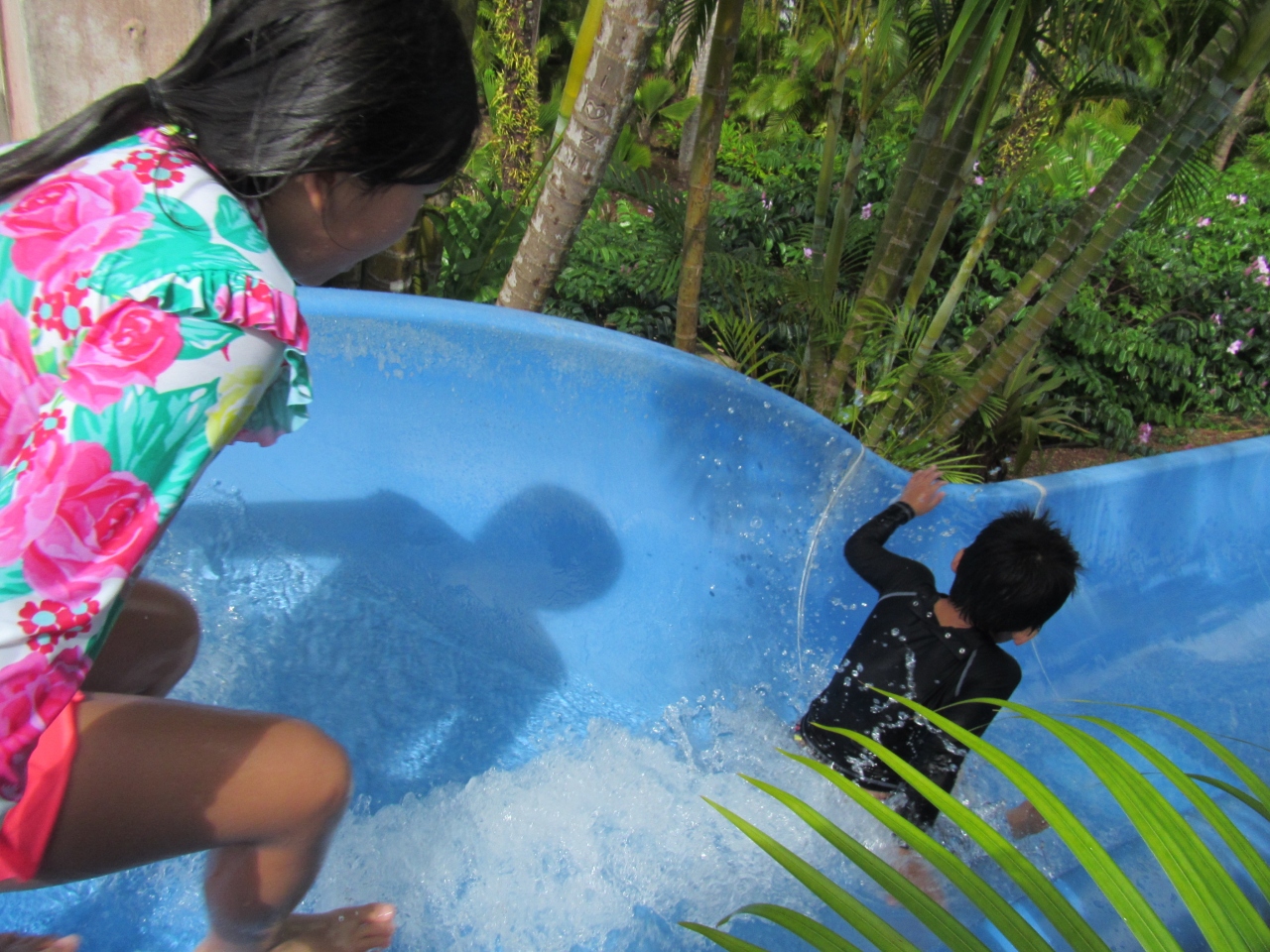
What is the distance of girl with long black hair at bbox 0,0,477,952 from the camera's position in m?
0.83

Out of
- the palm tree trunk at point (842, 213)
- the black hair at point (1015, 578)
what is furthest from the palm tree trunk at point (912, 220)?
the black hair at point (1015, 578)

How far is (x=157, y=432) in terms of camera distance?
0.84 m

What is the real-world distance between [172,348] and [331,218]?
0.34 metres

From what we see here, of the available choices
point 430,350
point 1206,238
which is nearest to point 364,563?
point 430,350

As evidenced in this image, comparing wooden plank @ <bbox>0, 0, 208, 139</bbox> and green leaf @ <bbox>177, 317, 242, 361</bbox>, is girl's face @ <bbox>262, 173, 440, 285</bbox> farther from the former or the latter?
wooden plank @ <bbox>0, 0, 208, 139</bbox>

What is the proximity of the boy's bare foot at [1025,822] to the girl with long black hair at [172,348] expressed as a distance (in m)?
1.69

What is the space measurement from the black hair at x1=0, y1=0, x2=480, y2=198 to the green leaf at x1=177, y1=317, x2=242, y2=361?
21cm

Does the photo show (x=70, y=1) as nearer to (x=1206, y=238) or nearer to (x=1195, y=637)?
(x=1195, y=637)

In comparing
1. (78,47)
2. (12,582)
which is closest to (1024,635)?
(12,582)

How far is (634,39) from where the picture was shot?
2.52 m

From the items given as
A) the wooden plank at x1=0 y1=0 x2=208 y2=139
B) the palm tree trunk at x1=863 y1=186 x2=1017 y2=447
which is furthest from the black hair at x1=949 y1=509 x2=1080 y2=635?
the wooden plank at x1=0 y1=0 x2=208 y2=139

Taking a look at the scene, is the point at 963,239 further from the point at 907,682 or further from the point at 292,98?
the point at 292,98

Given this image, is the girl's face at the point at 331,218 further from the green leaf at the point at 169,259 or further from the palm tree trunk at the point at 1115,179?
the palm tree trunk at the point at 1115,179

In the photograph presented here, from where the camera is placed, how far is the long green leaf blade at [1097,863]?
767 mm
